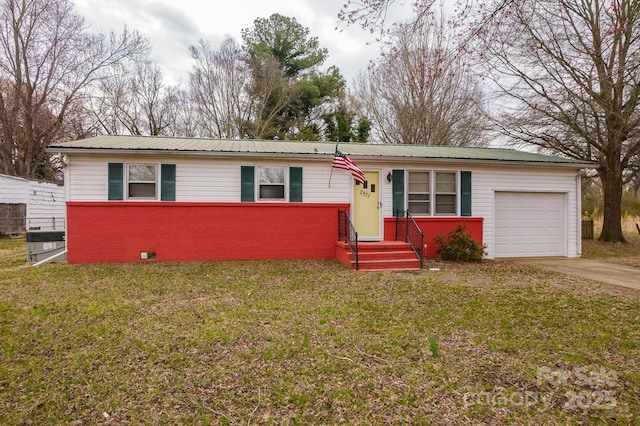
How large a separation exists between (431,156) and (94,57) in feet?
65.8

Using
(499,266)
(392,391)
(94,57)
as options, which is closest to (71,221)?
(392,391)

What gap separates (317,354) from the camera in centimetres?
337

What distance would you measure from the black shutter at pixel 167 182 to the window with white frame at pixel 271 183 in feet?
7.13

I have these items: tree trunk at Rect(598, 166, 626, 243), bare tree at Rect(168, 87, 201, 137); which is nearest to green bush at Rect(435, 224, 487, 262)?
tree trunk at Rect(598, 166, 626, 243)

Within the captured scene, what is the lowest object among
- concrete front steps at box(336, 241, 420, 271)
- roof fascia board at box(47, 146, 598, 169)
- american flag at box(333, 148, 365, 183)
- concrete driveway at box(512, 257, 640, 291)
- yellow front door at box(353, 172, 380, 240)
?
concrete driveway at box(512, 257, 640, 291)

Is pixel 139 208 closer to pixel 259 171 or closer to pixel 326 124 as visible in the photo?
pixel 259 171

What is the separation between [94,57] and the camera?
19.3 metres

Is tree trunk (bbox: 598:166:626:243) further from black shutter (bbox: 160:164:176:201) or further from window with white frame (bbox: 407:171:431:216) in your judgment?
black shutter (bbox: 160:164:176:201)

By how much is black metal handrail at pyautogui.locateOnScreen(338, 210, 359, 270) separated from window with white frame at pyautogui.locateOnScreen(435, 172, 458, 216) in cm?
276

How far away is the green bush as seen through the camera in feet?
29.8

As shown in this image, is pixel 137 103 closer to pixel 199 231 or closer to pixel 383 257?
pixel 199 231

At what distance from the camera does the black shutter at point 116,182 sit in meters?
8.44

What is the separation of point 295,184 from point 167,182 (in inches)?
129

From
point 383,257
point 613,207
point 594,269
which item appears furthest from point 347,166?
point 613,207
